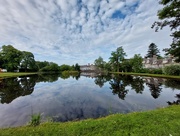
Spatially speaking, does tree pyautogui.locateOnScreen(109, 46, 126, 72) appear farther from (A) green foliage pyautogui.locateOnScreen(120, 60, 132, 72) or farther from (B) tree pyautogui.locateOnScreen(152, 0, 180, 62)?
(B) tree pyautogui.locateOnScreen(152, 0, 180, 62)

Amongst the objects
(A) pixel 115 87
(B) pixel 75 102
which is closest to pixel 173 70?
(A) pixel 115 87

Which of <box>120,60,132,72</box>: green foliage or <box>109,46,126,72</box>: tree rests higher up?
<box>109,46,126,72</box>: tree

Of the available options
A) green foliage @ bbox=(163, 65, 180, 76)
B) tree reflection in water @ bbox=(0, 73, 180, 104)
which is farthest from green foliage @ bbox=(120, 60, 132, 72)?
tree reflection in water @ bbox=(0, 73, 180, 104)

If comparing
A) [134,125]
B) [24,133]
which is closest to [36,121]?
[24,133]

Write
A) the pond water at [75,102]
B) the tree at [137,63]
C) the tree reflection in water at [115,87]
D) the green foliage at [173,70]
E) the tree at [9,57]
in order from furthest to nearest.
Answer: the tree at [9,57] → the tree at [137,63] → the green foliage at [173,70] → the tree reflection in water at [115,87] → the pond water at [75,102]

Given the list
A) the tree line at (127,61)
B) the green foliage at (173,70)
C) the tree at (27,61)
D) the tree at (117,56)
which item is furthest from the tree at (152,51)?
the tree at (27,61)

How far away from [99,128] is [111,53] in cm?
5390

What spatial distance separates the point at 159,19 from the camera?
978cm

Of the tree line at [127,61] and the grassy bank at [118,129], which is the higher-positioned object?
the tree line at [127,61]

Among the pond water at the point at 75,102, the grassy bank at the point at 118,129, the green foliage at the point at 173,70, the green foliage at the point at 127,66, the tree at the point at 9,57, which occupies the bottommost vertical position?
the pond water at the point at 75,102

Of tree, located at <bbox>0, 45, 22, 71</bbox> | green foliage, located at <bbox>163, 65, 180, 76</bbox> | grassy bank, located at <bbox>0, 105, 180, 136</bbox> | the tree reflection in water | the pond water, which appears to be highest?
tree, located at <bbox>0, 45, 22, 71</bbox>

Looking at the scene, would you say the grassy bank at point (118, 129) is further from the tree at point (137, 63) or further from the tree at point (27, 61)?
the tree at point (27, 61)

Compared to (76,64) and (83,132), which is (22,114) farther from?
(76,64)

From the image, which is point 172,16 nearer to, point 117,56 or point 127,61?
point 127,61
